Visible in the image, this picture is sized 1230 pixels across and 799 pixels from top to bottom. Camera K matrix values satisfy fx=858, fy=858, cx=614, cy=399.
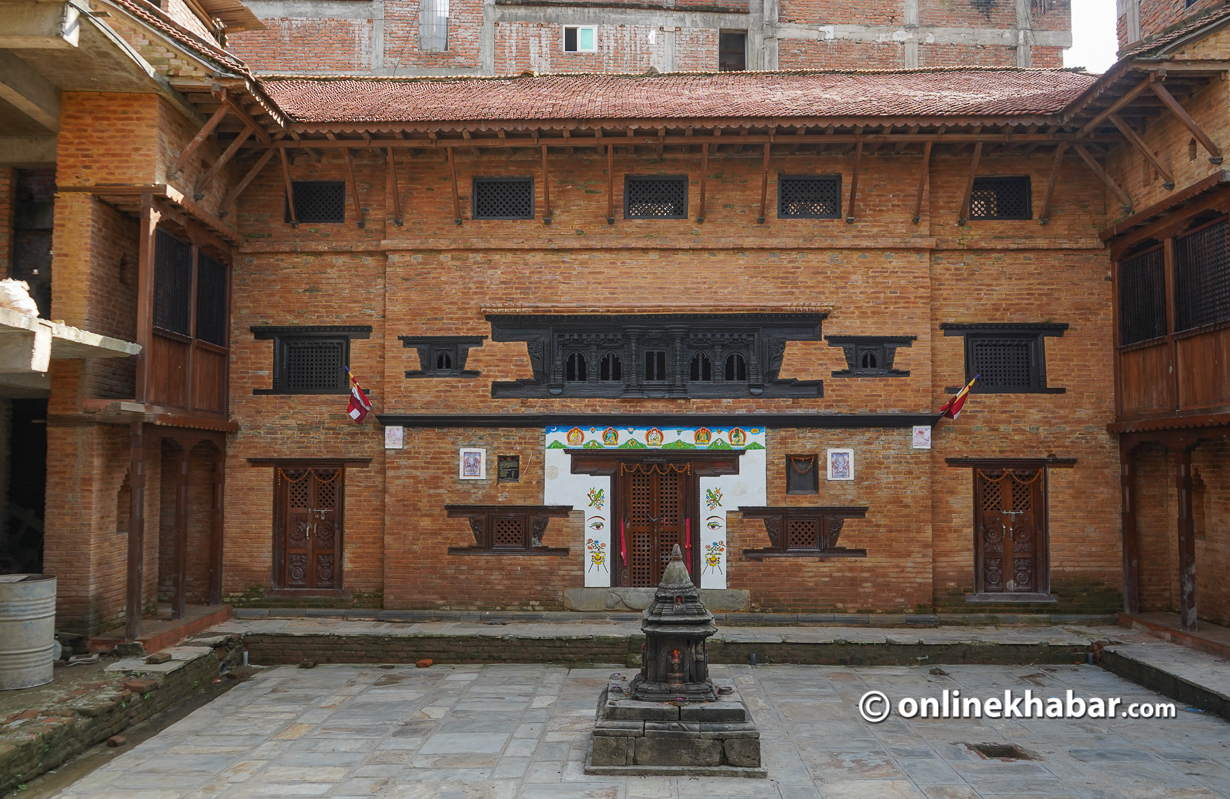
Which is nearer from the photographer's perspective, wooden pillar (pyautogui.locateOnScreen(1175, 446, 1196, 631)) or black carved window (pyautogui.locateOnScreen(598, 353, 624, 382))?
wooden pillar (pyautogui.locateOnScreen(1175, 446, 1196, 631))

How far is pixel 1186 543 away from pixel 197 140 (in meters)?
13.7

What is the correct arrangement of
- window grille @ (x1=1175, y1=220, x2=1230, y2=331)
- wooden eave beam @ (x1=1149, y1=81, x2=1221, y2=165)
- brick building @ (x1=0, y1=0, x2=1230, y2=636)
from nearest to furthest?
wooden eave beam @ (x1=1149, y1=81, x2=1221, y2=165) → window grille @ (x1=1175, y1=220, x2=1230, y2=331) → brick building @ (x1=0, y1=0, x2=1230, y2=636)

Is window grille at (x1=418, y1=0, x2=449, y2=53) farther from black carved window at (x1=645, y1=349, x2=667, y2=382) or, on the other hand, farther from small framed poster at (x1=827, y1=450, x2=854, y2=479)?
small framed poster at (x1=827, y1=450, x2=854, y2=479)

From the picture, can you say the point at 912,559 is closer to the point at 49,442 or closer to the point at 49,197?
the point at 49,442

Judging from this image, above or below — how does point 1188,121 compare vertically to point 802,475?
above

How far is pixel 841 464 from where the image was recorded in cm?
1253

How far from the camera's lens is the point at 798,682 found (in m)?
10.4

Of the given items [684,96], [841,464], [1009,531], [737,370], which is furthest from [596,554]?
[684,96]

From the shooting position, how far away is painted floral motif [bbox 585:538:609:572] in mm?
12531

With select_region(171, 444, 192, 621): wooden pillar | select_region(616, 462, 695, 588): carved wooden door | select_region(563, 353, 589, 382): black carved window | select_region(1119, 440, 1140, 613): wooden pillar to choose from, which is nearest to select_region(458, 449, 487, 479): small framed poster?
select_region(563, 353, 589, 382): black carved window

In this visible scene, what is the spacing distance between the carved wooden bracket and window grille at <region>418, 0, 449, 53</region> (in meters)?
13.3

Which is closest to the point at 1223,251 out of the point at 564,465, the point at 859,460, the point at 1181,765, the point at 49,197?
the point at 859,460

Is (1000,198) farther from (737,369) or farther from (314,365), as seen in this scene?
(314,365)

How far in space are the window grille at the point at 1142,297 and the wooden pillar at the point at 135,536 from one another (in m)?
13.1
